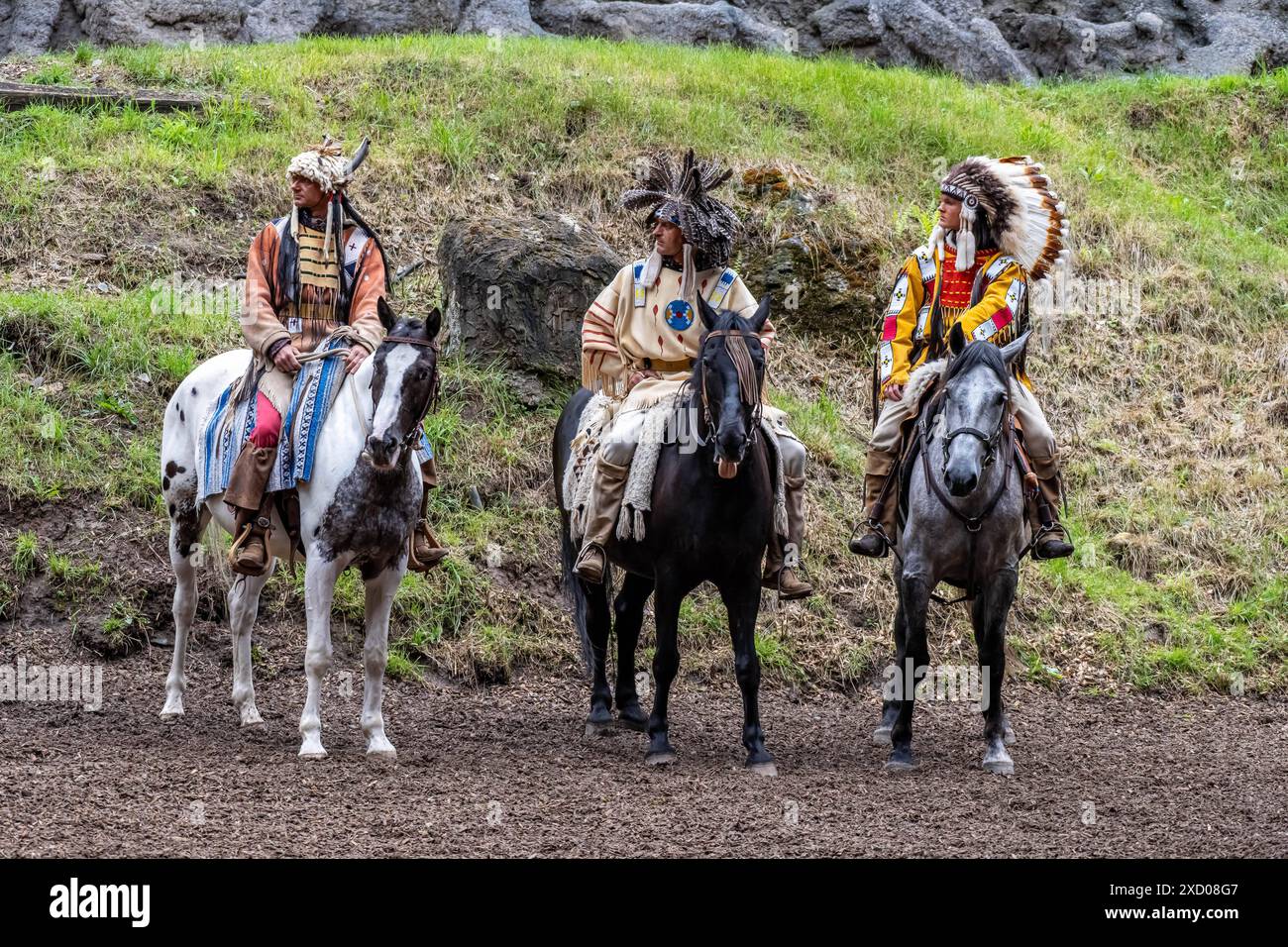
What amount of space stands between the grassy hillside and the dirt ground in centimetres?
53

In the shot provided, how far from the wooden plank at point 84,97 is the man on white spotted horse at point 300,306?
22.3ft

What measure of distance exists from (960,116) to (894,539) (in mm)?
8955

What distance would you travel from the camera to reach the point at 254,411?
7410 millimetres

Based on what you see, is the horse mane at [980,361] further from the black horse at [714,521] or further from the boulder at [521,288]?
the boulder at [521,288]

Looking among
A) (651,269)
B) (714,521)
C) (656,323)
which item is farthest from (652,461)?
(651,269)

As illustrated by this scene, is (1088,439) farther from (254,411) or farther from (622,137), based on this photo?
(254,411)

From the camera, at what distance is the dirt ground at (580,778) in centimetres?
578

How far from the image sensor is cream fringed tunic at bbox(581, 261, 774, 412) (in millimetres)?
7969

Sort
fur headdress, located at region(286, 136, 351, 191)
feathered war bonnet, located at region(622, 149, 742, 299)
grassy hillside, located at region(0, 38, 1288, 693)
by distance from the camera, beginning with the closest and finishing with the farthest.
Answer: fur headdress, located at region(286, 136, 351, 191) → feathered war bonnet, located at region(622, 149, 742, 299) → grassy hillside, located at region(0, 38, 1288, 693)

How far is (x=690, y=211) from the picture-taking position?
312 inches

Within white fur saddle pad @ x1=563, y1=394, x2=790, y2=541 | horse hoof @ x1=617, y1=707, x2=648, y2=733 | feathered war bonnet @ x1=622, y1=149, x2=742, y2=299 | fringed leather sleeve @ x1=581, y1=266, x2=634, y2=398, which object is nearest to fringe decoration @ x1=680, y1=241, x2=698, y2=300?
feathered war bonnet @ x1=622, y1=149, x2=742, y2=299

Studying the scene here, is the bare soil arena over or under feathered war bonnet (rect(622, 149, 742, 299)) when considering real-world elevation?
under

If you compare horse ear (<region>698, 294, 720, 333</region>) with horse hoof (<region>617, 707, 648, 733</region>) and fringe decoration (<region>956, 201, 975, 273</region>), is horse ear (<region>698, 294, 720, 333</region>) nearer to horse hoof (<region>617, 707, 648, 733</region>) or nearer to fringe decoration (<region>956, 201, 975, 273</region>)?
fringe decoration (<region>956, 201, 975, 273</region>)
